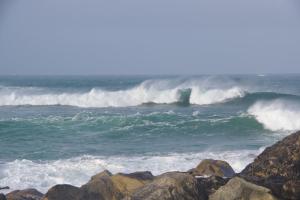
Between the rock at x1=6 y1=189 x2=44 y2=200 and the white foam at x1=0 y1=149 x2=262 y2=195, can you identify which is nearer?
the rock at x1=6 y1=189 x2=44 y2=200

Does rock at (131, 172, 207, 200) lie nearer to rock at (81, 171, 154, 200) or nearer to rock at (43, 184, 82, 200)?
rock at (81, 171, 154, 200)

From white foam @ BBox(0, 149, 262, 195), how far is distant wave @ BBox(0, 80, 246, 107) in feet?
62.8

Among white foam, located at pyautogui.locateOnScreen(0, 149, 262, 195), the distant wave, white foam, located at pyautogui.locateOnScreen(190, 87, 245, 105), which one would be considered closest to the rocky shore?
white foam, located at pyautogui.locateOnScreen(0, 149, 262, 195)

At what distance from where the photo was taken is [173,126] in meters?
21.0

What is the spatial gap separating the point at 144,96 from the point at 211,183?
28.2 m

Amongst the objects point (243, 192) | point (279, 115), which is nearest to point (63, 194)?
point (243, 192)

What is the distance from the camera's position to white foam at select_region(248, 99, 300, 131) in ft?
70.9

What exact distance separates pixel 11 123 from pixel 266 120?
10416mm

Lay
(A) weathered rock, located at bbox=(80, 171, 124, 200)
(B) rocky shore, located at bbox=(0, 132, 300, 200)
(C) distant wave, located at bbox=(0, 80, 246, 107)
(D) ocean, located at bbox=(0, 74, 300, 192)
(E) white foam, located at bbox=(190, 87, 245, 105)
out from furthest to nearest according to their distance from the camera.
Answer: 1. (C) distant wave, located at bbox=(0, 80, 246, 107)
2. (E) white foam, located at bbox=(190, 87, 245, 105)
3. (D) ocean, located at bbox=(0, 74, 300, 192)
4. (A) weathered rock, located at bbox=(80, 171, 124, 200)
5. (B) rocky shore, located at bbox=(0, 132, 300, 200)

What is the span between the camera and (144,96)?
3516cm

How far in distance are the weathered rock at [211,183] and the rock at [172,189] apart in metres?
0.26

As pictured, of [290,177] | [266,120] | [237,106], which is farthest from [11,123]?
[290,177]

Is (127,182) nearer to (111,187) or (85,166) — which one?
(111,187)

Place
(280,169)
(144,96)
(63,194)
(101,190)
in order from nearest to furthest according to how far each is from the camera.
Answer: (280,169) → (63,194) → (101,190) → (144,96)
